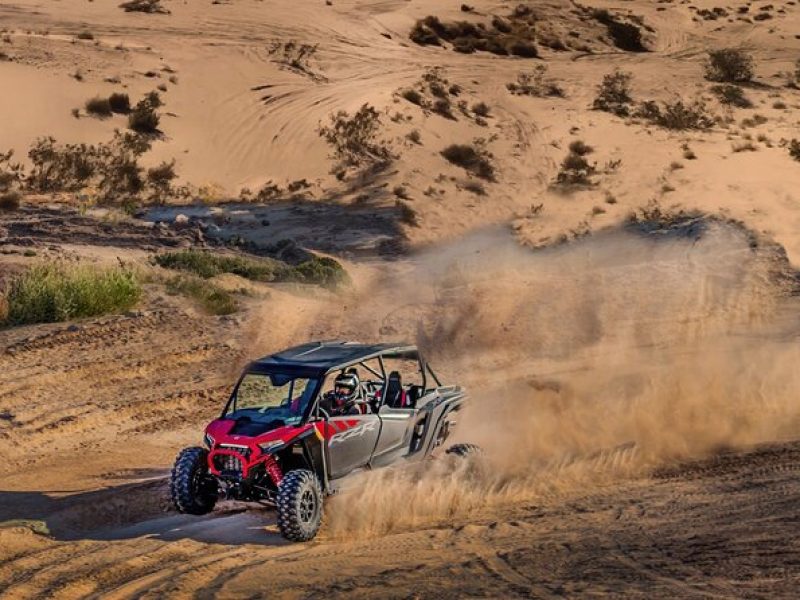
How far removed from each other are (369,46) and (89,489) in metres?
36.0

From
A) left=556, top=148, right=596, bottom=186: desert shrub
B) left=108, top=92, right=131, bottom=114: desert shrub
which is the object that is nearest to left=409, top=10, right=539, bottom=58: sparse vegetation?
left=556, top=148, right=596, bottom=186: desert shrub

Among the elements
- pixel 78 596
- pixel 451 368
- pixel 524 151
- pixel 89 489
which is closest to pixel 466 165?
pixel 524 151

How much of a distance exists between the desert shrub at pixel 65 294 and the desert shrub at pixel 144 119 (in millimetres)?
16876

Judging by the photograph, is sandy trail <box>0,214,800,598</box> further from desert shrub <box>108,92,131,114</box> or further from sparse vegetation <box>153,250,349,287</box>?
desert shrub <box>108,92,131,114</box>

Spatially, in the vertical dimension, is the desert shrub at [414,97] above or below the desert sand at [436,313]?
above

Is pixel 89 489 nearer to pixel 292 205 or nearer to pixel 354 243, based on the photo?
pixel 354 243

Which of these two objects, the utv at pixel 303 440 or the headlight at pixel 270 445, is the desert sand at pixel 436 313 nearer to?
the utv at pixel 303 440

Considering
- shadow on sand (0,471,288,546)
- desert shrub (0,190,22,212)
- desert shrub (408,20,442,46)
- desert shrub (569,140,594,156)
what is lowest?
shadow on sand (0,471,288,546)

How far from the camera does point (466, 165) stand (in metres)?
34.8

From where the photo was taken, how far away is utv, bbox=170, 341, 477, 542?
1158 cm

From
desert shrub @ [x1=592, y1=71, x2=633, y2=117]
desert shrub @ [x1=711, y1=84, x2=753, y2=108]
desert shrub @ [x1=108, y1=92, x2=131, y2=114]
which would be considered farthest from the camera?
desert shrub @ [x1=711, y1=84, x2=753, y2=108]

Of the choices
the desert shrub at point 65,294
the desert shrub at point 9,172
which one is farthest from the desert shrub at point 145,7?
the desert shrub at point 65,294

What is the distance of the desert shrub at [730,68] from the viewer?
4409 centimetres

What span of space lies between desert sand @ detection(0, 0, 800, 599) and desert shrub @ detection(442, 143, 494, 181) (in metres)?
0.47
